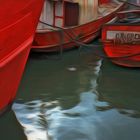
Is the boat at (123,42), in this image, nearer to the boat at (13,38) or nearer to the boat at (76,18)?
the boat at (76,18)

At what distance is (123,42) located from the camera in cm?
790

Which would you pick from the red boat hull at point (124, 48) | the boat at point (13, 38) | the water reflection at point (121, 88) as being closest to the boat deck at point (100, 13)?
the red boat hull at point (124, 48)

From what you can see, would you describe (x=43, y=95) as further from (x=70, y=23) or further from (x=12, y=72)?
(x=70, y=23)

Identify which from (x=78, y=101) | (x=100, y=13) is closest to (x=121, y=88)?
(x=78, y=101)

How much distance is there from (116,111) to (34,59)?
11.8 feet

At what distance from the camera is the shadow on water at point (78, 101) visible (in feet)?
16.1

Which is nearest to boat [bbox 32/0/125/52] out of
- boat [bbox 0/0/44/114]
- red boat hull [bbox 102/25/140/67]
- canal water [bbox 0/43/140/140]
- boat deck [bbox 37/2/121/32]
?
boat deck [bbox 37/2/121/32]

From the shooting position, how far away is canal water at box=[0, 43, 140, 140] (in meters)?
4.88

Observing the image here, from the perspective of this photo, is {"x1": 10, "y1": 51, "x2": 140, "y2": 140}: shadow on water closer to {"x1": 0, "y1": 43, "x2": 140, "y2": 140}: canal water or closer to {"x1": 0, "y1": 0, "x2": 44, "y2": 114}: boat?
{"x1": 0, "y1": 43, "x2": 140, "y2": 140}: canal water

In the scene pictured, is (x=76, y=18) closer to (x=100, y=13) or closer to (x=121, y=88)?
(x=100, y=13)

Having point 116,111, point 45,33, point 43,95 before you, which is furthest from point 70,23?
point 116,111

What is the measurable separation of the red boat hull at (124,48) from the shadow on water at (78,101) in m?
0.20

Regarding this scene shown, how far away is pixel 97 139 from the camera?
4.66m

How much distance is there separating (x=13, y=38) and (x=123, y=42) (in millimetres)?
3897
